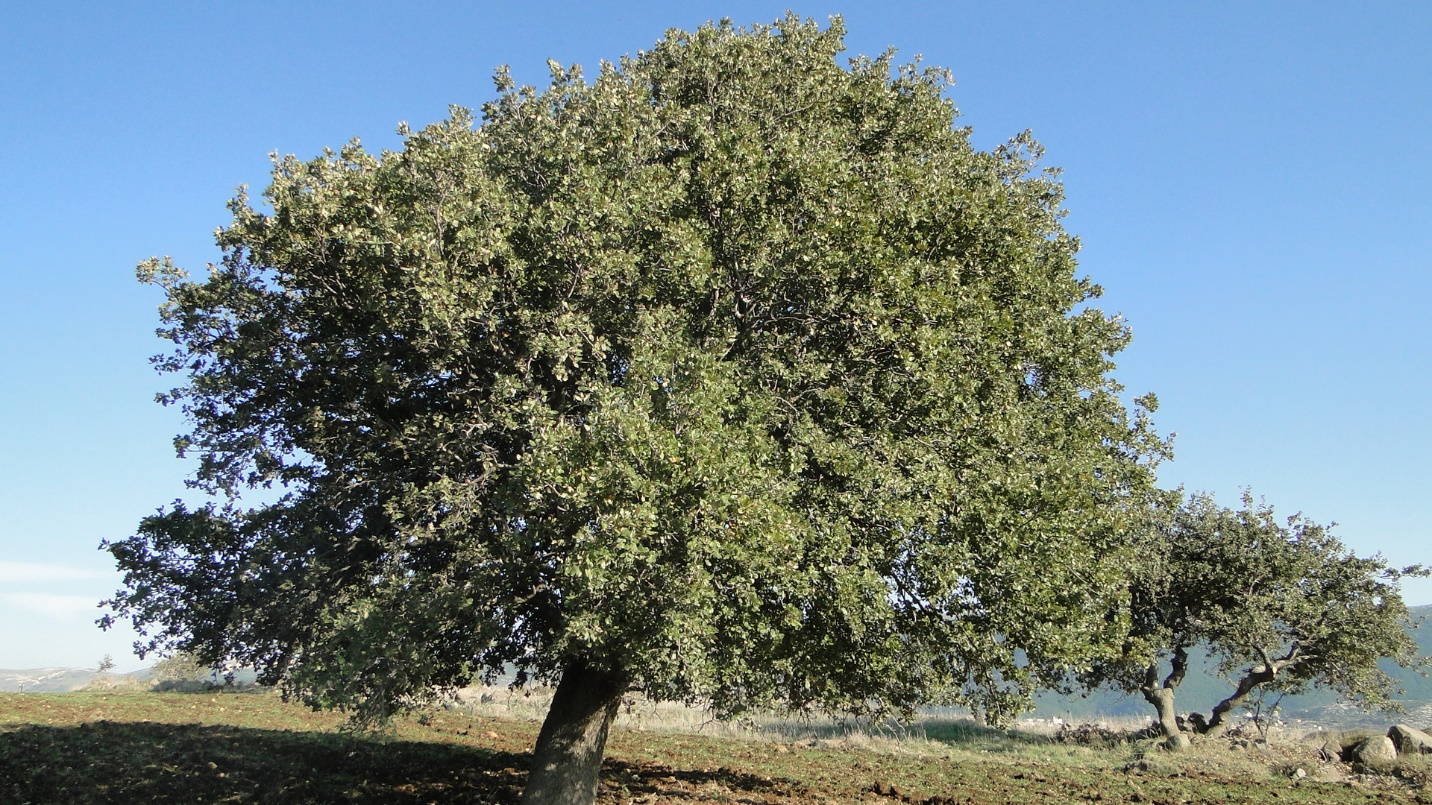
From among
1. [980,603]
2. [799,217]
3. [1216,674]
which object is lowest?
[1216,674]

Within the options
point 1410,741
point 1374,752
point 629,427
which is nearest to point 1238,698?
point 1374,752

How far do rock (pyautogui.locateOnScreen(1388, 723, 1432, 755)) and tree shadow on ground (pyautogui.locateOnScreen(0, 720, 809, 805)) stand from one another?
28797 millimetres

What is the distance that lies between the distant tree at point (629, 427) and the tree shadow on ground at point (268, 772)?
148 inches

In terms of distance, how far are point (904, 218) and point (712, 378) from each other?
604cm

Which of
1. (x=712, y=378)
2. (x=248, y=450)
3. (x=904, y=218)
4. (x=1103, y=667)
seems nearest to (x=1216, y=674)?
(x=1103, y=667)

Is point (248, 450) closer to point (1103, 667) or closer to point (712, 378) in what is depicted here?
point (712, 378)

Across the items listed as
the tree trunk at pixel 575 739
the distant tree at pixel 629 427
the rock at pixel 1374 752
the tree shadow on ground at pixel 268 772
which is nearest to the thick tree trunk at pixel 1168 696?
the rock at pixel 1374 752

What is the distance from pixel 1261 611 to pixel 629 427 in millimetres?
36072

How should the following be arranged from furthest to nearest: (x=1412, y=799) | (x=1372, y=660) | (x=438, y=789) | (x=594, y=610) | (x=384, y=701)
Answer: (x=1372, y=660) < (x=1412, y=799) < (x=438, y=789) < (x=384, y=701) < (x=594, y=610)

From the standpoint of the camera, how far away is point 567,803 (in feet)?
54.6

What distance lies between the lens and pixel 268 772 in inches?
805

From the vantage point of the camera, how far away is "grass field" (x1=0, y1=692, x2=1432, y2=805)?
1900 centimetres

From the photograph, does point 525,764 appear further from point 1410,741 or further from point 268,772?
point 1410,741

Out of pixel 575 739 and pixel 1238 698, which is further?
pixel 1238 698
